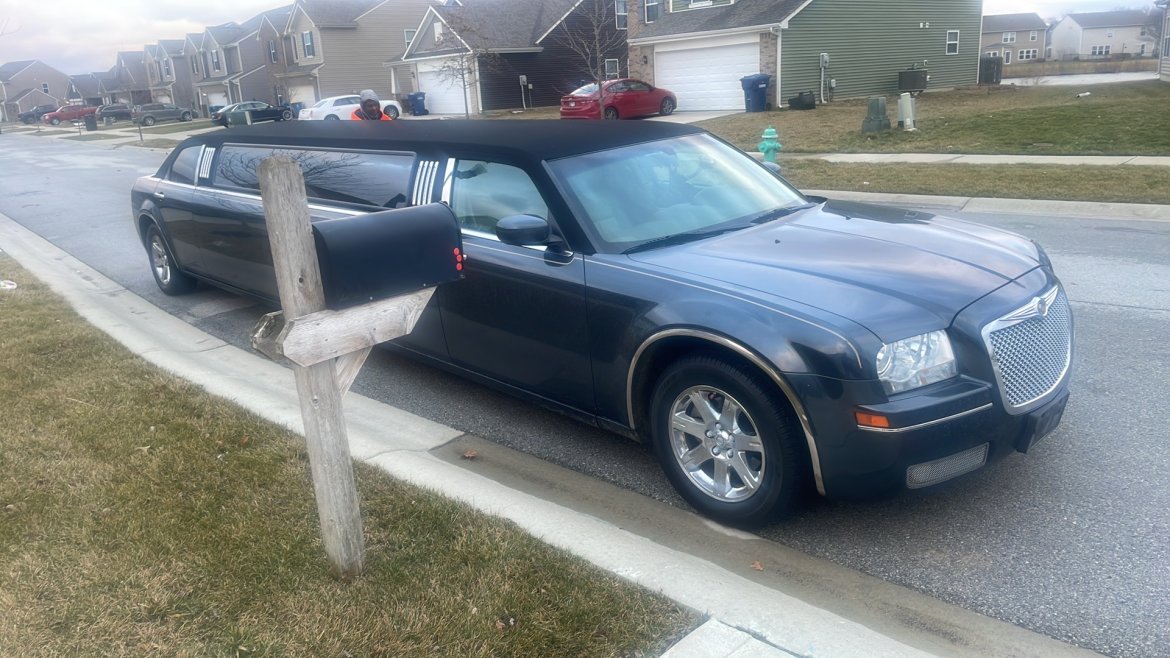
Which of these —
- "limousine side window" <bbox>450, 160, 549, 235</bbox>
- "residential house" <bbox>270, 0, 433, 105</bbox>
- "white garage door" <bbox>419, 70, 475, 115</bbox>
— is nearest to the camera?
"limousine side window" <bbox>450, 160, 549, 235</bbox>

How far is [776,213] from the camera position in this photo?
4746 mm

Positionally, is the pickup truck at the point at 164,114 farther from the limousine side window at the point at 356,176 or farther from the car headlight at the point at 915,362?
the car headlight at the point at 915,362

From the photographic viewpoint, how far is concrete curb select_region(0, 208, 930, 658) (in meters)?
2.88

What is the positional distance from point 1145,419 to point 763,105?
2457 cm

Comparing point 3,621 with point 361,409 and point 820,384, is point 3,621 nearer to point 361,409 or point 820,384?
point 361,409

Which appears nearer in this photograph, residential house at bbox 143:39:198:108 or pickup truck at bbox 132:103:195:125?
pickup truck at bbox 132:103:195:125

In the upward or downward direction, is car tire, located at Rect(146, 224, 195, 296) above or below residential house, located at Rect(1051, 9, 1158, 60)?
below

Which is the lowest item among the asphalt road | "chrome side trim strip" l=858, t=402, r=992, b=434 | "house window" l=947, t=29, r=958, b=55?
the asphalt road

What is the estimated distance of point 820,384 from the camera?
3.28m

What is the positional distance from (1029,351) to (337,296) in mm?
2626

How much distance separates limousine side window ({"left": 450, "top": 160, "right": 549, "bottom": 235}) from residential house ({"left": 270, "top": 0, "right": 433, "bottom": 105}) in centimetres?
4529

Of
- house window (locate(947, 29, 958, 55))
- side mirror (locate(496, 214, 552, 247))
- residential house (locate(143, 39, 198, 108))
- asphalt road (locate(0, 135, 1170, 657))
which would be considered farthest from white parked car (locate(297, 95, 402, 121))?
residential house (locate(143, 39, 198, 108))

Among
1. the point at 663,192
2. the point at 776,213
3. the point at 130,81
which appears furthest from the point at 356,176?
the point at 130,81

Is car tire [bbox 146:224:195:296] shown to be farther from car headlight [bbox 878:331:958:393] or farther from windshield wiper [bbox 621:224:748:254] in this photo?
car headlight [bbox 878:331:958:393]
